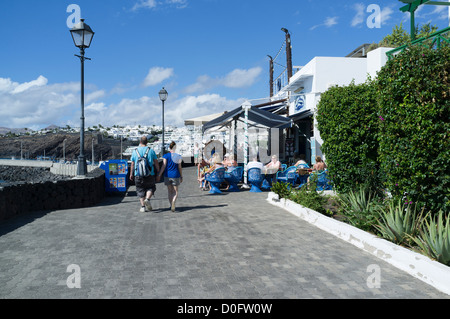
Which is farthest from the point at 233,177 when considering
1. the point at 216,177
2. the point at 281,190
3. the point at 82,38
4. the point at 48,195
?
the point at 82,38

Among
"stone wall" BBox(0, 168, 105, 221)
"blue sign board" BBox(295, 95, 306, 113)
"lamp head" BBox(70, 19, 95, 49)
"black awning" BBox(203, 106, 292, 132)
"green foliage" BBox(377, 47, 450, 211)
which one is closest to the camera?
"green foliage" BBox(377, 47, 450, 211)

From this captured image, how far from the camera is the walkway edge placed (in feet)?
12.4

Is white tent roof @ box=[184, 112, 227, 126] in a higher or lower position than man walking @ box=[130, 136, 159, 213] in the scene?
higher

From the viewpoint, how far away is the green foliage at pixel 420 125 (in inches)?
189

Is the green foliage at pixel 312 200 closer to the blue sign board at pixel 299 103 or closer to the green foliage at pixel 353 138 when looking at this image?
the green foliage at pixel 353 138

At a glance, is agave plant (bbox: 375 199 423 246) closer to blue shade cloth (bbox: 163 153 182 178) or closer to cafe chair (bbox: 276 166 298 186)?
blue shade cloth (bbox: 163 153 182 178)

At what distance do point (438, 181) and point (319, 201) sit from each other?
3.19 metres

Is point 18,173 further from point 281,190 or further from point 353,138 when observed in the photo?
point 353,138

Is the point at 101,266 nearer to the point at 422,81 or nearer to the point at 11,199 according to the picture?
the point at 11,199

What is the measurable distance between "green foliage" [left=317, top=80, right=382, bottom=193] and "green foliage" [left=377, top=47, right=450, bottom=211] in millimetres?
2132

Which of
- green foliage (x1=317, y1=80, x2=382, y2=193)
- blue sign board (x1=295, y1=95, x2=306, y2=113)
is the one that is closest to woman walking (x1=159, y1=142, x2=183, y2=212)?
green foliage (x1=317, y1=80, x2=382, y2=193)

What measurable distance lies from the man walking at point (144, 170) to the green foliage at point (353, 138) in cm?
428

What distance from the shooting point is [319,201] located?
7.92 meters

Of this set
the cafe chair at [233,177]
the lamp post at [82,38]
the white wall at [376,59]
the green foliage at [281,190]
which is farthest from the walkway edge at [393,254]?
the white wall at [376,59]
